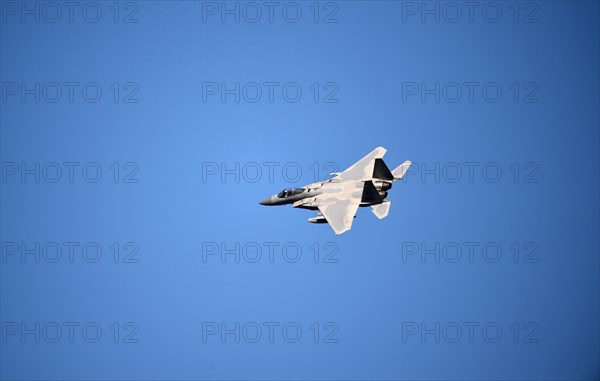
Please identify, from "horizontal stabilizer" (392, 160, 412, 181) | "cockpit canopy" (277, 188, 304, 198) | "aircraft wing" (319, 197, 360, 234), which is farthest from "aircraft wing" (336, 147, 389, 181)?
"aircraft wing" (319, 197, 360, 234)

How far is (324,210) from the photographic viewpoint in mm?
51344

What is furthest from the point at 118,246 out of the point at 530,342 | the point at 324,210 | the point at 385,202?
the point at 530,342

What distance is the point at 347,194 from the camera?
52156 mm

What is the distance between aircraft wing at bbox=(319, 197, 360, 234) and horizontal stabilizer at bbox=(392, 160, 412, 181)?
20.5 ft

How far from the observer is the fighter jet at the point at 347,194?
50.5 metres

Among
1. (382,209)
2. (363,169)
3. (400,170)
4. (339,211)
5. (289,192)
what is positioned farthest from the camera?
(363,169)

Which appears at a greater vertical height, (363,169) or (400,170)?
(363,169)

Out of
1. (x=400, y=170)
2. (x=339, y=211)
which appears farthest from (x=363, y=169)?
(x=339, y=211)

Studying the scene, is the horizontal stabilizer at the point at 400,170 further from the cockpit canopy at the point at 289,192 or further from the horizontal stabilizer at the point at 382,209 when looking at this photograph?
the cockpit canopy at the point at 289,192

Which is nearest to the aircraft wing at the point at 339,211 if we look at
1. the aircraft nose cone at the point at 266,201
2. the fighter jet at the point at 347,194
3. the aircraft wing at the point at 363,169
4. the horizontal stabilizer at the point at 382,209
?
the fighter jet at the point at 347,194

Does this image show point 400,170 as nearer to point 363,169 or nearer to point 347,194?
point 363,169

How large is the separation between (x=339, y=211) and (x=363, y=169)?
7.41 m

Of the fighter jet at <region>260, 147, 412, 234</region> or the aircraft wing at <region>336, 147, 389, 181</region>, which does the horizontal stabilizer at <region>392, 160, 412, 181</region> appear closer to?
the fighter jet at <region>260, 147, 412, 234</region>

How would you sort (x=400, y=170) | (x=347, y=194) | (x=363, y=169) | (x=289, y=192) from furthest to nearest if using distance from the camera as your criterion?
1. (x=363, y=169)
2. (x=400, y=170)
3. (x=289, y=192)
4. (x=347, y=194)
